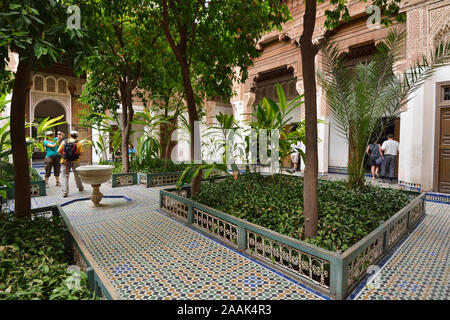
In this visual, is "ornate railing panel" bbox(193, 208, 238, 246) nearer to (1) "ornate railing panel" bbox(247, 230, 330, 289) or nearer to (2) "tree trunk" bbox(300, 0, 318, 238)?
(1) "ornate railing panel" bbox(247, 230, 330, 289)

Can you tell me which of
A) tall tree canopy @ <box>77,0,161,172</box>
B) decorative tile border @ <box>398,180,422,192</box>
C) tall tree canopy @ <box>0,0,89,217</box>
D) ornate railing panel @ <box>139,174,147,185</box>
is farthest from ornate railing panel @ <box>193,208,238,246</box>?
decorative tile border @ <box>398,180,422,192</box>

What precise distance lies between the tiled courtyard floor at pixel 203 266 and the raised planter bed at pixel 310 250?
8 cm

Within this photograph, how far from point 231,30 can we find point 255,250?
2.89 meters

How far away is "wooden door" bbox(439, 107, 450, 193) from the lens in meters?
4.83

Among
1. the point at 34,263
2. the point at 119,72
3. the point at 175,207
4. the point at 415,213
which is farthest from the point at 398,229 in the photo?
the point at 119,72

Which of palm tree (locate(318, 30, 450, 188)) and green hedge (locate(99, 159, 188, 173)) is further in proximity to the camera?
green hedge (locate(99, 159, 188, 173))

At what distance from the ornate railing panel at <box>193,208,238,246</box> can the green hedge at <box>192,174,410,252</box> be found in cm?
18

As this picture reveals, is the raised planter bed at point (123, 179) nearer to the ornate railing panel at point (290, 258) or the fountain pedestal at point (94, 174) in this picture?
the fountain pedestal at point (94, 174)

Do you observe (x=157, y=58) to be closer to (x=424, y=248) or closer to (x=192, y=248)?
(x=192, y=248)

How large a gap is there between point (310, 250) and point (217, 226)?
1119 mm

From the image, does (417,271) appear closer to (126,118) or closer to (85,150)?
(126,118)

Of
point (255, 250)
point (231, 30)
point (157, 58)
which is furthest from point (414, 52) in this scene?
point (255, 250)

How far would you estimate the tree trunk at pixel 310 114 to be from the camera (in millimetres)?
2109

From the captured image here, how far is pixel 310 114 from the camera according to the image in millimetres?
2123
